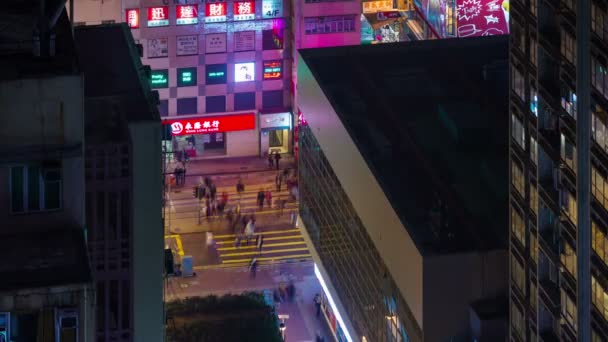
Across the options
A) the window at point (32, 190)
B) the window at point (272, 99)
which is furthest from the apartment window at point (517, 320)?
the window at point (272, 99)

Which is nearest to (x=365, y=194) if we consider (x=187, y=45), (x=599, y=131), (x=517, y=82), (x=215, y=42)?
(x=517, y=82)

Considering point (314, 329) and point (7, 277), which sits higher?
point (7, 277)

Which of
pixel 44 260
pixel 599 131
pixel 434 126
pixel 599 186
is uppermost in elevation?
pixel 434 126

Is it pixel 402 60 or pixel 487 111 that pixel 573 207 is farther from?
pixel 402 60

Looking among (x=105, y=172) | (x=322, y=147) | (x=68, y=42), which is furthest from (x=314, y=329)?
(x=68, y=42)

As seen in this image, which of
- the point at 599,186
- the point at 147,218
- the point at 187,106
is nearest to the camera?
the point at 147,218

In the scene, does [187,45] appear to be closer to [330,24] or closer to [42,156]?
[330,24]
